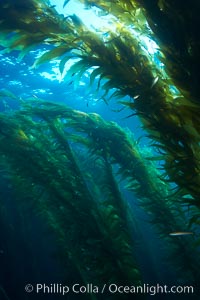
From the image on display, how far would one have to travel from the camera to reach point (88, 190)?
481 centimetres

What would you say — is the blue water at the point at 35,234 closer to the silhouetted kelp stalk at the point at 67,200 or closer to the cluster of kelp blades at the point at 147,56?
the cluster of kelp blades at the point at 147,56

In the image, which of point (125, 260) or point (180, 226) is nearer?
point (125, 260)

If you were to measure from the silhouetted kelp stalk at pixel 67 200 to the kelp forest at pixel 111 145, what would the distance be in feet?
0.06

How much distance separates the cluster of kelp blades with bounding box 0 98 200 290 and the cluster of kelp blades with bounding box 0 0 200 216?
7.21 feet

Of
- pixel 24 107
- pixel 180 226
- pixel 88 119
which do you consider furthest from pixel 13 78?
pixel 180 226

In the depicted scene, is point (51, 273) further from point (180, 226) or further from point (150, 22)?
point (150, 22)

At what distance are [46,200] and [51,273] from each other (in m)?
12.1

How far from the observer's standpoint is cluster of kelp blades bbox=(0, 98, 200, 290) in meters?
4.26

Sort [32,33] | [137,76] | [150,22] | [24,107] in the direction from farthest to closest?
[24,107] < [32,33] < [137,76] < [150,22]

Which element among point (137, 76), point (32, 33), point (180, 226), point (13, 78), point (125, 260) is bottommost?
point (125, 260)

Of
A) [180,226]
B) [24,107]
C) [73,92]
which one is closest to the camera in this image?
[180,226]

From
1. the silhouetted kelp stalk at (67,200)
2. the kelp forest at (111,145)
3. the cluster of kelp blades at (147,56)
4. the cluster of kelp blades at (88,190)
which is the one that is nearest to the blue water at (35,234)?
the kelp forest at (111,145)

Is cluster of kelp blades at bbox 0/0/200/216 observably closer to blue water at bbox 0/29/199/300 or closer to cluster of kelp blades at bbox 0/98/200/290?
blue water at bbox 0/29/199/300

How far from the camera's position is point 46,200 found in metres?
4.80
